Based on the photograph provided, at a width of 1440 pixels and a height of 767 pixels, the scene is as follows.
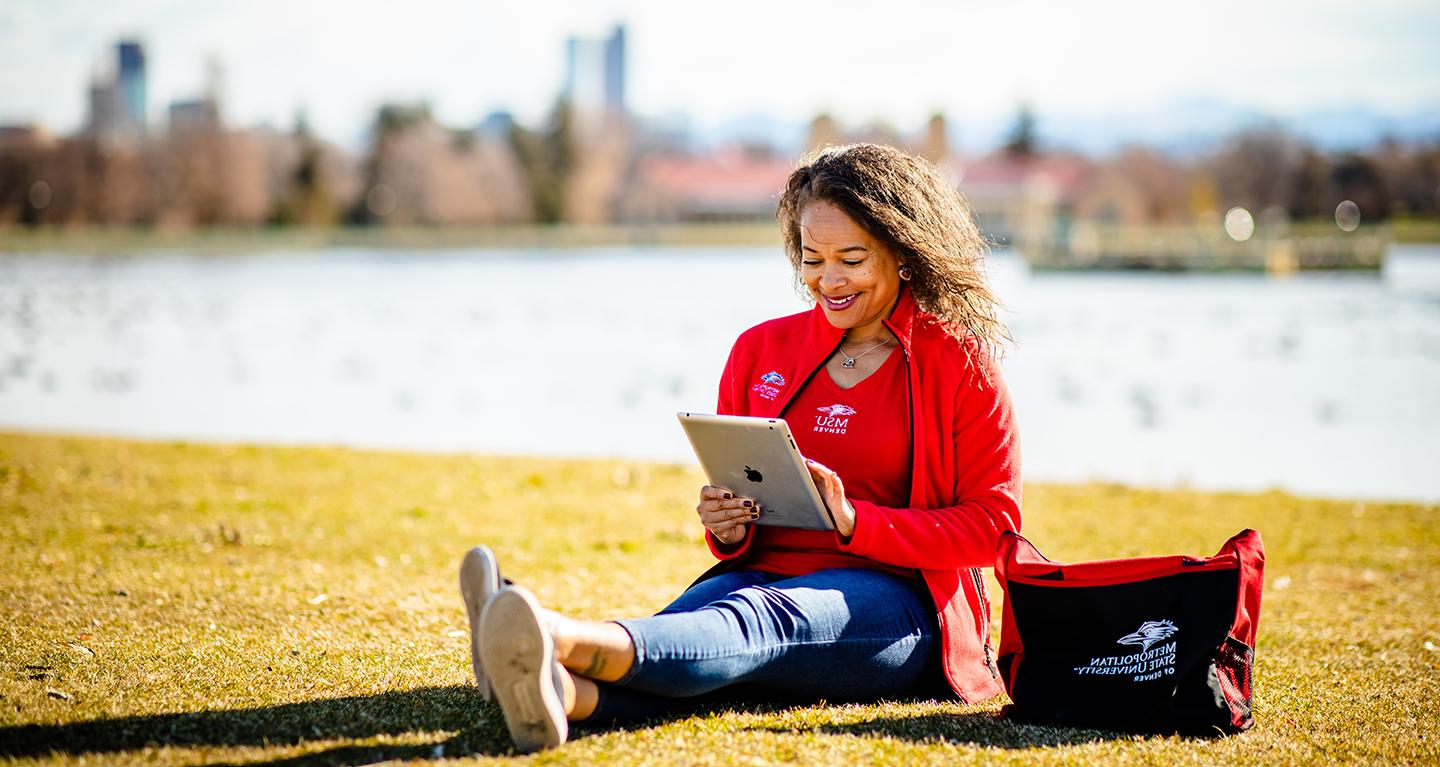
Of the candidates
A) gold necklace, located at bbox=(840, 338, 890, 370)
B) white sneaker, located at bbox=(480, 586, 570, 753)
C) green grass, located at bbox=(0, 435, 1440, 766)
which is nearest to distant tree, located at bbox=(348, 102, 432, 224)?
green grass, located at bbox=(0, 435, 1440, 766)

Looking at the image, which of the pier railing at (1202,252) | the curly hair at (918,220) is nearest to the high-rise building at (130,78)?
the pier railing at (1202,252)

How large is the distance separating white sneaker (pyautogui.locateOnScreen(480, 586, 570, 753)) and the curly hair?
1434mm

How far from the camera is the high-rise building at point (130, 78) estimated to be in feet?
230

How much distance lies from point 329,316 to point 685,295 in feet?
31.7

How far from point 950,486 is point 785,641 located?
Answer: 67 cm

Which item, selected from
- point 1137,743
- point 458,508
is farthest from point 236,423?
point 1137,743

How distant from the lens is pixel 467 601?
321cm

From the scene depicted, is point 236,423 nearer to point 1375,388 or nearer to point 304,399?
point 304,399

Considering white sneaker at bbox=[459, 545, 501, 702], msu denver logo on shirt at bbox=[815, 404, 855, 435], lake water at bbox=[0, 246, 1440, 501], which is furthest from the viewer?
lake water at bbox=[0, 246, 1440, 501]

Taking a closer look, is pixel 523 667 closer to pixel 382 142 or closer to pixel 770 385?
pixel 770 385

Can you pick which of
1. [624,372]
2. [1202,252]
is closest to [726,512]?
[624,372]

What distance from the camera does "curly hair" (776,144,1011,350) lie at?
373cm

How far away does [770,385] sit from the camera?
4.00 meters

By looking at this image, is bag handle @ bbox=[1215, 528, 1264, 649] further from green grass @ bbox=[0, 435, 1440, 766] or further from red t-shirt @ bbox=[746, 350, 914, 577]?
red t-shirt @ bbox=[746, 350, 914, 577]
